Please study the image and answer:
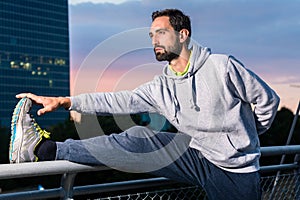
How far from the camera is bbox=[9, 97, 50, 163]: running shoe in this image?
172cm

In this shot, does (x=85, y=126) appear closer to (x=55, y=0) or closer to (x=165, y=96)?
(x=165, y=96)

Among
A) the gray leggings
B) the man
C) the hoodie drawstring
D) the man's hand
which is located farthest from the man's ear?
the man's hand

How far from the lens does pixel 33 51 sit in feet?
249

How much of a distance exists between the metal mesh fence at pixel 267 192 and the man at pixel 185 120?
0.13 metres

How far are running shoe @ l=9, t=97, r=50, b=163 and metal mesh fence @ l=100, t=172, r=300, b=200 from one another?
1.20 ft

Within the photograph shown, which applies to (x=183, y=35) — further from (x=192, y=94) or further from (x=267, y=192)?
(x=267, y=192)

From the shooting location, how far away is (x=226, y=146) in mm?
1895

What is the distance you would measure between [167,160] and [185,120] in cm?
16

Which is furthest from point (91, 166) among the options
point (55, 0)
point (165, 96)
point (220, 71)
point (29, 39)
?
point (55, 0)

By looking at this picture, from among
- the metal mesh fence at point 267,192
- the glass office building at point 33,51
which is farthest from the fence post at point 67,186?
the glass office building at point 33,51

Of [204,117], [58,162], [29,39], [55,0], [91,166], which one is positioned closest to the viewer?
[58,162]

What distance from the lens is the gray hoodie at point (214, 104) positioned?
6.10 feet

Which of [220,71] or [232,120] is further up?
[220,71]

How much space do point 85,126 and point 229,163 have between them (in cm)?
53
